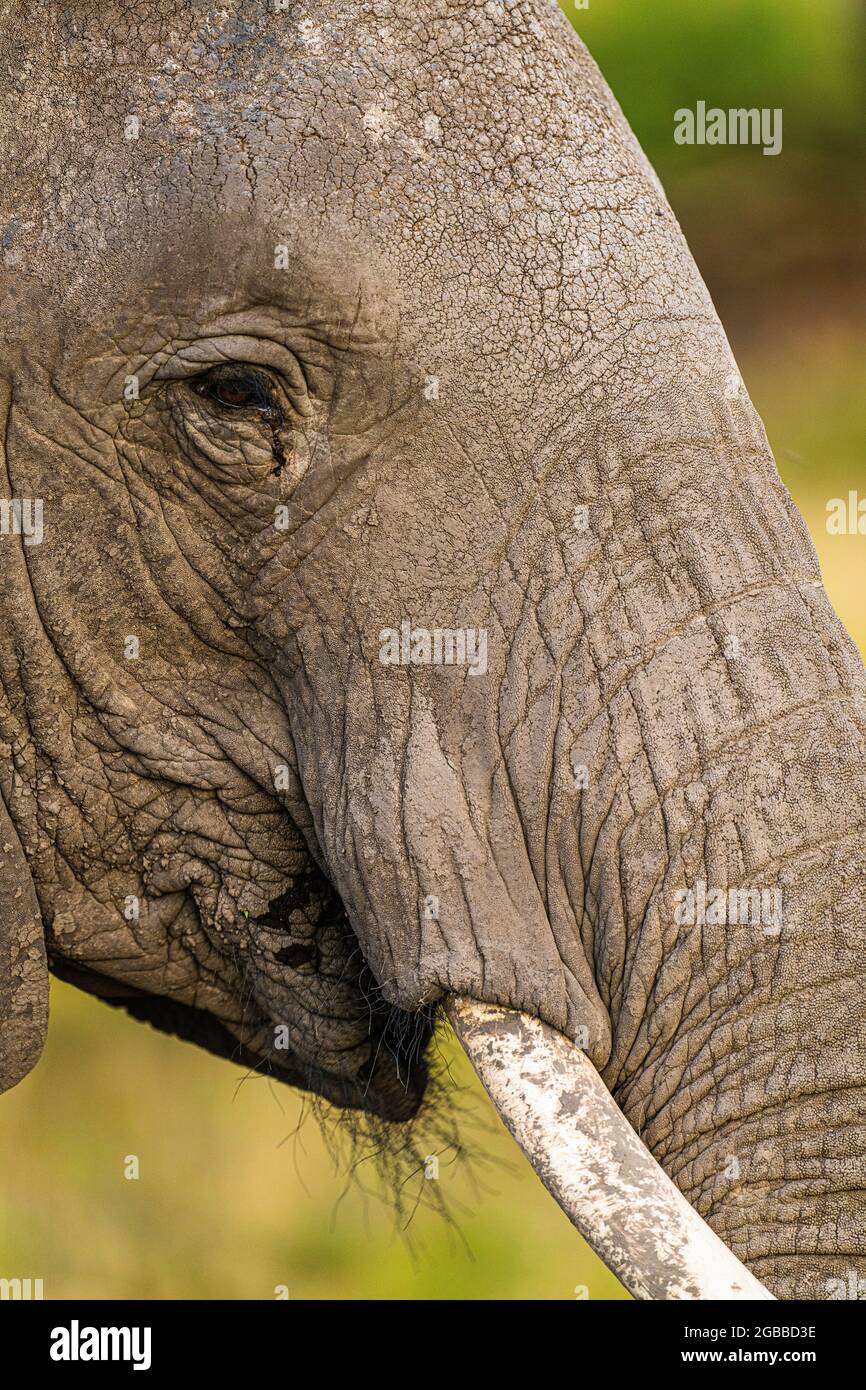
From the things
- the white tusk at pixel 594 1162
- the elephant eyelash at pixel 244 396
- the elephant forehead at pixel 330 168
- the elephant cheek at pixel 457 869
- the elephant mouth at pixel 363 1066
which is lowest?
the white tusk at pixel 594 1162

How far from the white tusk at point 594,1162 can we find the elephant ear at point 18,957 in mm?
653

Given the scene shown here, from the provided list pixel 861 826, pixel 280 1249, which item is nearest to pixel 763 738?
pixel 861 826

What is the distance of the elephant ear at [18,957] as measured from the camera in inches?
100.0

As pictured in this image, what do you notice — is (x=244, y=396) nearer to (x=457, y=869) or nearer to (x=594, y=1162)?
(x=457, y=869)

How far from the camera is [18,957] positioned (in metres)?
2.56

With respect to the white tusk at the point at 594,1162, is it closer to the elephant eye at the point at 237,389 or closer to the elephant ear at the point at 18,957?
the elephant ear at the point at 18,957

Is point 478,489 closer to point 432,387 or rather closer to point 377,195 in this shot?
point 432,387

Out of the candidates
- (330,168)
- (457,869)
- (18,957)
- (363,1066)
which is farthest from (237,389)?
(363,1066)

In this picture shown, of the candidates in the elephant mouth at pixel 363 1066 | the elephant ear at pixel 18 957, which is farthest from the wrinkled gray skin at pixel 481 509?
the elephant ear at pixel 18 957

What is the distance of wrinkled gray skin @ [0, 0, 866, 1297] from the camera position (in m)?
2.26

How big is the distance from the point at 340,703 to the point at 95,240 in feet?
2.29

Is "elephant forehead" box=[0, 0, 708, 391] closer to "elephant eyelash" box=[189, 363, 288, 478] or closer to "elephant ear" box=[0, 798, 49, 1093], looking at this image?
"elephant eyelash" box=[189, 363, 288, 478]

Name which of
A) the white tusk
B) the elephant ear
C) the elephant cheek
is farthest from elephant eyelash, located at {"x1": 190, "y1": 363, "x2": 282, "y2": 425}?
the white tusk

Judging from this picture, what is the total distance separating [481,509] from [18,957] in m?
0.94
